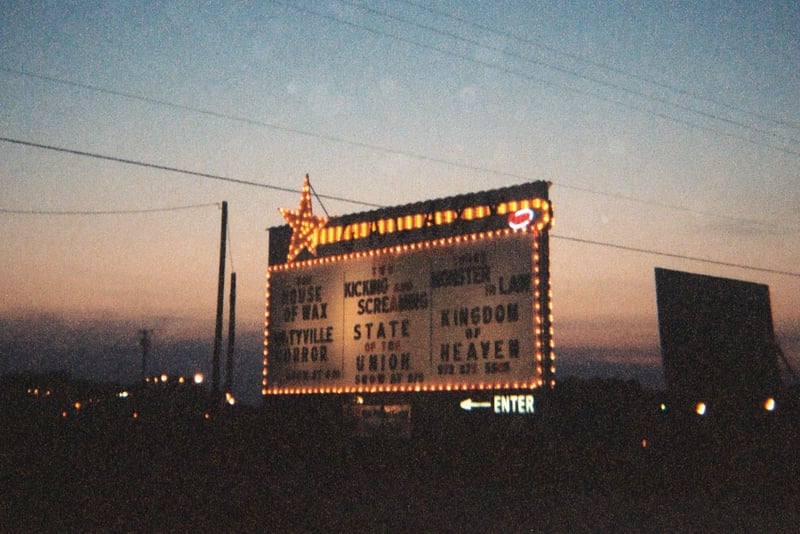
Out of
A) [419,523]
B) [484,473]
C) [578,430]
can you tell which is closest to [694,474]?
[578,430]

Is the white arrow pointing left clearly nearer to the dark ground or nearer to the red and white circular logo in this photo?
the dark ground

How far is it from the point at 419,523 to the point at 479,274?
7.21 metres

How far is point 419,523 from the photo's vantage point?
11594mm

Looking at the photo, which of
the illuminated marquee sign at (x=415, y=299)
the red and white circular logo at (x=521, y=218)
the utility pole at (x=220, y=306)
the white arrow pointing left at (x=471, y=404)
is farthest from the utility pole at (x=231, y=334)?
the red and white circular logo at (x=521, y=218)

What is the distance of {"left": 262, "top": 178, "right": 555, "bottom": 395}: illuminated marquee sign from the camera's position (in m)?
17.0

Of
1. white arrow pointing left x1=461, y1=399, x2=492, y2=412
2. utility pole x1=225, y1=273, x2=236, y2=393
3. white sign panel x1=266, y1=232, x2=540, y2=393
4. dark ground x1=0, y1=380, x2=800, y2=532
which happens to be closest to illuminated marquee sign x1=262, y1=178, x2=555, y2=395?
white sign panel x1=266, y1=232, x2=540, y2=393

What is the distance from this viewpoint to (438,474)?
746 inches

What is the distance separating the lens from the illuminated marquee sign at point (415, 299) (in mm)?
17000

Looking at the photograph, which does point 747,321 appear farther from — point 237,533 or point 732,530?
point 237,533

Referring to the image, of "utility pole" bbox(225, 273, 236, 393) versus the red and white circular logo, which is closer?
the red and white circular logo

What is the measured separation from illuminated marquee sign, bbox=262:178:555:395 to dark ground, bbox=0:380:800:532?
39.0 inches

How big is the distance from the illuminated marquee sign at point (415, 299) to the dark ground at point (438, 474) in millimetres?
989

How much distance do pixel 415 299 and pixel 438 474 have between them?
412 cm

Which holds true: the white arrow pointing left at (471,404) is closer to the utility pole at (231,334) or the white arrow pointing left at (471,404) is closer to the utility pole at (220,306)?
the utility pole at (220,306)
